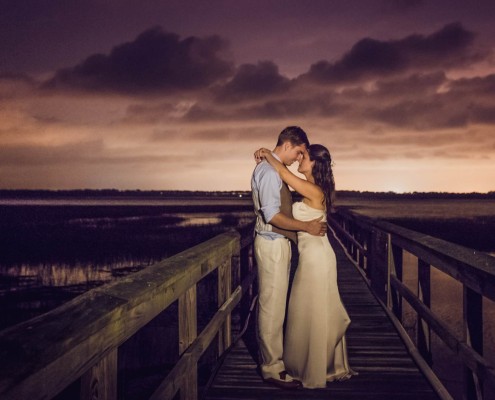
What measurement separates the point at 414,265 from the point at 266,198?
69.4 ft

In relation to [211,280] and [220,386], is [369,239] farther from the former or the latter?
[211,280]

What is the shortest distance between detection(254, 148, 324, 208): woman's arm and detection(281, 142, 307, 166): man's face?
2.8 inches

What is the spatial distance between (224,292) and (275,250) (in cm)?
76

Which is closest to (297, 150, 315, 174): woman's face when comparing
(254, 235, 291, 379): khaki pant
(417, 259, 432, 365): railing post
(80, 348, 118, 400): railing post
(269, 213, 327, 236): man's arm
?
(269, 213, 327, 236): man's arm

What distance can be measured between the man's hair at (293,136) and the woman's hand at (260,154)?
13 centimetres

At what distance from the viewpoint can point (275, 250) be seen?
362cm

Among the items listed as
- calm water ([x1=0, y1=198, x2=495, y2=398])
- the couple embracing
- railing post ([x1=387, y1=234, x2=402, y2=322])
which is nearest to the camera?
the couple embracing

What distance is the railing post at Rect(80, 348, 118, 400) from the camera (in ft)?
4.76

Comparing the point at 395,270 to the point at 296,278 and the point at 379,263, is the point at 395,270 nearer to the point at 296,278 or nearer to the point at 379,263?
the point at 379,263

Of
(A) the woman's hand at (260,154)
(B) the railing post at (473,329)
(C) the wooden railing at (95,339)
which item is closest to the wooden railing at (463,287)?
(B) the railing post at (473,329)

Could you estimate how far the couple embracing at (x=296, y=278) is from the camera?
3623 mm

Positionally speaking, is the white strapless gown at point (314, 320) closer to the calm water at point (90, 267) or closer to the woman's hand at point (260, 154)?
the woman's hand at point (260, 154)

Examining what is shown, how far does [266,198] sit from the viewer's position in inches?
138

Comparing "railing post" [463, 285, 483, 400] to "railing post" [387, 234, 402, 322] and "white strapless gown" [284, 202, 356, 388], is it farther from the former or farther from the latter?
"railing post" [387, 234, 402, 322]
